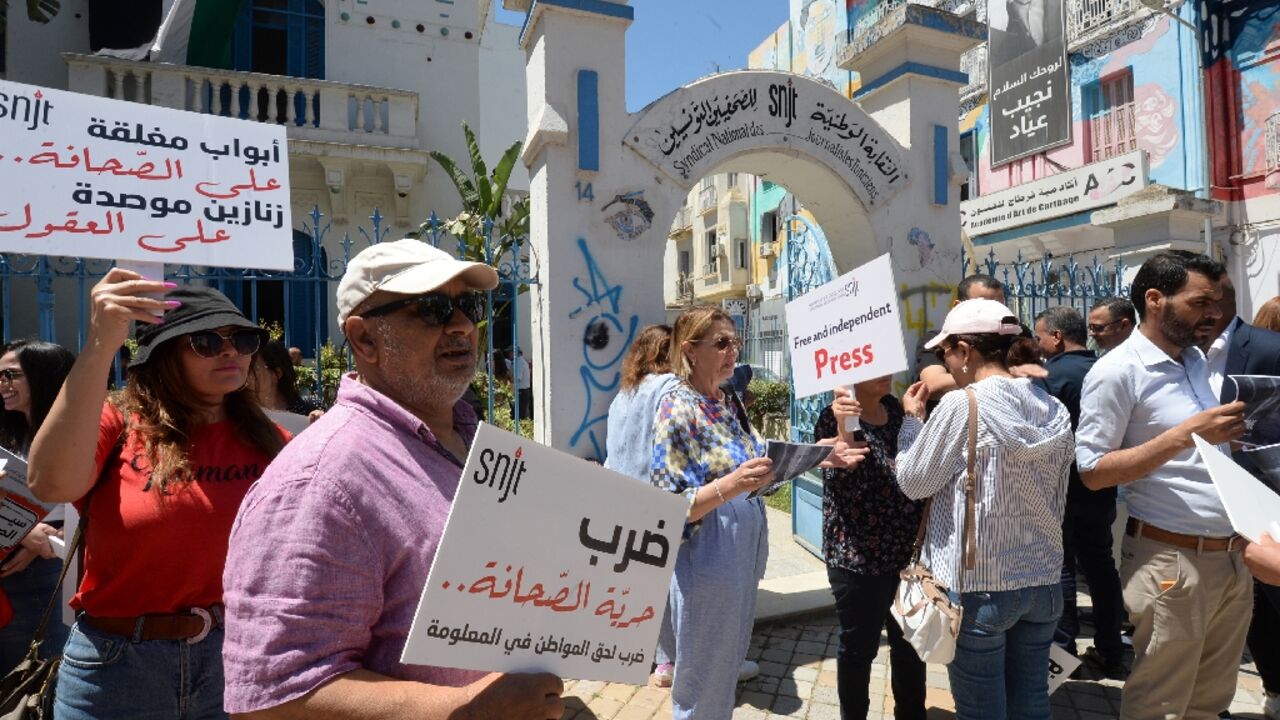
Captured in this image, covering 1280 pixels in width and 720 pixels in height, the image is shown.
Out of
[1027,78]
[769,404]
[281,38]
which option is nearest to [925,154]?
[769,404]

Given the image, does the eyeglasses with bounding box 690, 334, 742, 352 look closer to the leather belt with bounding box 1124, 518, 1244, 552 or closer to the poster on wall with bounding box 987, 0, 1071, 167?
the leather belt with bounding box 1124, 518, 1244, 552

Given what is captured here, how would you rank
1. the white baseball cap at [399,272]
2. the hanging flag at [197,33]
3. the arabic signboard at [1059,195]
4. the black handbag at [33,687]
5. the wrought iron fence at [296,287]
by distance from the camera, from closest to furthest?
1. the white baseball cap at [399,272]
2. the black handbag at [33,687]
3. the wrought iron fence at [296,287]
4. the hanging flag at [197,33]
5. the arabic signboard at [1059,195]

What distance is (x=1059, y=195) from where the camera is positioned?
1401 centimetres

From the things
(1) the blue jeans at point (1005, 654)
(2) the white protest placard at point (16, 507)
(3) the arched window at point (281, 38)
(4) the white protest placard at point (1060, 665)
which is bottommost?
(4) the white protest placard at point (1060, 665)

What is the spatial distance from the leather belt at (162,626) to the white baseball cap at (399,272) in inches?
42.2

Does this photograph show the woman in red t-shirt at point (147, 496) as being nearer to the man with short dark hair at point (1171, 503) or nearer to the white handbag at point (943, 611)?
the white handbag at point (943, 611)

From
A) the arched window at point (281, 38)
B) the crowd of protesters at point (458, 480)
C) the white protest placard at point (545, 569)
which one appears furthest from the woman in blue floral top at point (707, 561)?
the arched window at point (281, 38)

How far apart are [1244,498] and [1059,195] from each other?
46.5ft

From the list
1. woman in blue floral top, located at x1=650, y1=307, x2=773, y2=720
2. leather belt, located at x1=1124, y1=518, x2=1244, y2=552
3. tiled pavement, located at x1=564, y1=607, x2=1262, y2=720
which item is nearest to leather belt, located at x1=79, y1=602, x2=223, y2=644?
woman in blue floral top, located at x1=650, y1=307, x2=773, y2=720

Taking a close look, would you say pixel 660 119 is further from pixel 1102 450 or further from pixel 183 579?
pixel 183 579

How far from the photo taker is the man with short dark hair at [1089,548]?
4.02 meters

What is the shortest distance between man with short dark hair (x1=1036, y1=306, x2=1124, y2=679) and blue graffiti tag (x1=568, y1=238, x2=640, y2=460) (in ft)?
8.20

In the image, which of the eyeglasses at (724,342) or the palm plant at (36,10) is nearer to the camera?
the eyeglasses at (724,342)

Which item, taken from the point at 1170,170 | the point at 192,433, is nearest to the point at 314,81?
the point at 192,433
